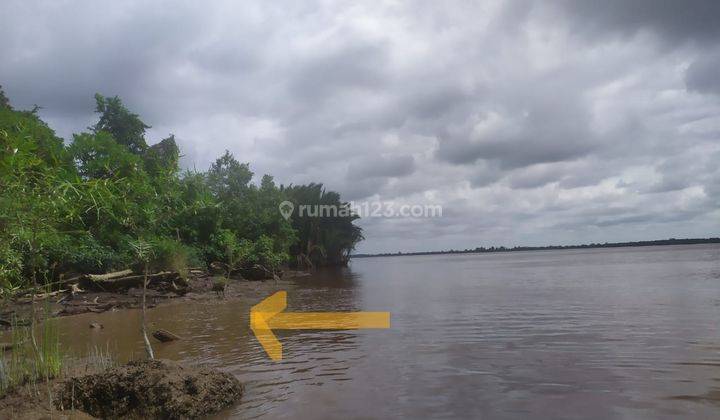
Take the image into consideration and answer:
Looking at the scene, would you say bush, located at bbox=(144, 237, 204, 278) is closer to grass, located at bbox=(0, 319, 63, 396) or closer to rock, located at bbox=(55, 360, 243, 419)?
grass, located at bbox=(0, 319, 63, 396)

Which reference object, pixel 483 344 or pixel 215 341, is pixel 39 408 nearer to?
pixel 215 341

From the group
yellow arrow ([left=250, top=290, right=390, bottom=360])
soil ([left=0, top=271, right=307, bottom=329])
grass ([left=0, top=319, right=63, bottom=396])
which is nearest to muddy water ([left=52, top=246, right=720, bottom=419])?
yellow arrow ([left=250, top=290, right=390, bottom=360])

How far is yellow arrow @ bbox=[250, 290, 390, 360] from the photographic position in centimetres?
1080

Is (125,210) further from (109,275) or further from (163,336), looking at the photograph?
(109,275)

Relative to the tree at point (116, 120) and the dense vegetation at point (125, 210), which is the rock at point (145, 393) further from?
the tree at point (116, 120)

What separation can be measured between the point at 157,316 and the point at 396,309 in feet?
25.1

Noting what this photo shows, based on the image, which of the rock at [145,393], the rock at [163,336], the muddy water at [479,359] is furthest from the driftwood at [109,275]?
the rock at [145,393]

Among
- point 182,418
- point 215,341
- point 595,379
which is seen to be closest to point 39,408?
point 182,418

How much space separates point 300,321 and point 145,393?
27.3 ft

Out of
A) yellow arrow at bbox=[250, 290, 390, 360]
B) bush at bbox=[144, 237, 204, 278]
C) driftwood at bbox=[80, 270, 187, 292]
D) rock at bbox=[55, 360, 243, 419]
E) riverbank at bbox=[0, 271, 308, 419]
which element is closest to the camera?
riverbank at bbox=[0, 271, 308, 419]

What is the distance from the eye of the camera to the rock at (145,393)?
208 inches

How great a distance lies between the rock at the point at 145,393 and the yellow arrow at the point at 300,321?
3.42 meters

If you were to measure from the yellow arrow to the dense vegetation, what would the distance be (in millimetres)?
3201

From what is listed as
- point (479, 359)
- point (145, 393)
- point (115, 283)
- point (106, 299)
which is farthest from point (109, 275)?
point (479, 359)
